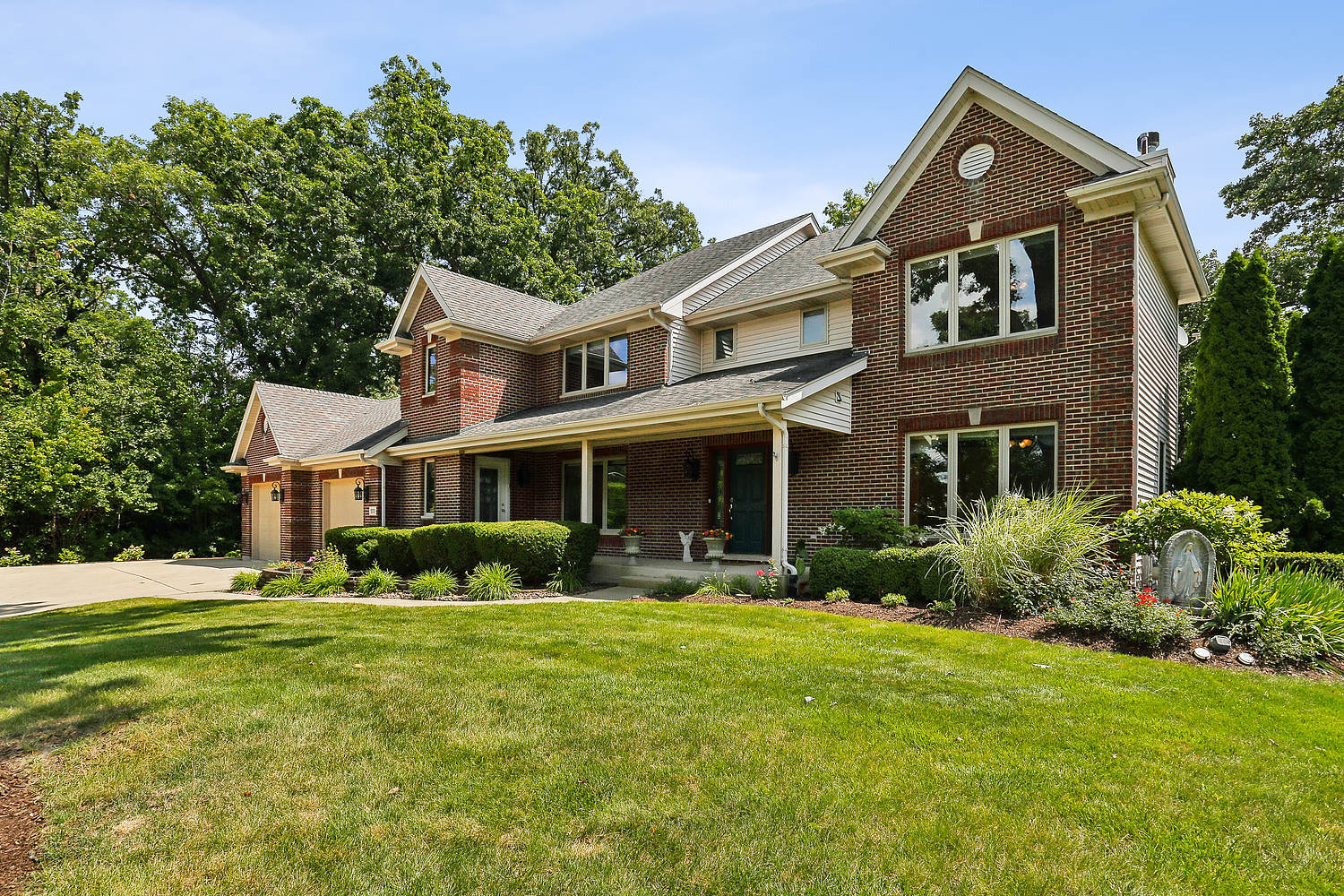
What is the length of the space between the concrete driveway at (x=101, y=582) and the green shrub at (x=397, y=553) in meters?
2.99

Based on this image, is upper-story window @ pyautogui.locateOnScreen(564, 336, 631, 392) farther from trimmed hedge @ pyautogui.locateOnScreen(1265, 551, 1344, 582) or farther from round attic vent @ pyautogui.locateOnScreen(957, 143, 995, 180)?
trimmed hedge @ pyautogui.locateOnScreen(1265, 551, 1344, 582)

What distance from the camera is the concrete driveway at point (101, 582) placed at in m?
12.2

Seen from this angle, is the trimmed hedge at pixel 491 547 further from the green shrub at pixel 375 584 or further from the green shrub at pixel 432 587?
the green shrub at pixel 375 584

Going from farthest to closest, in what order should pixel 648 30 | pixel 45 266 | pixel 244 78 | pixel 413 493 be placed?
pixel 45 266 → pixel 413 493 → pixel 244 78 → pixel 648 30

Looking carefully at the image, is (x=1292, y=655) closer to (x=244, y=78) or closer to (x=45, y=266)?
(x=244, y=78)

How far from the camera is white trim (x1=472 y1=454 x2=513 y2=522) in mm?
16484

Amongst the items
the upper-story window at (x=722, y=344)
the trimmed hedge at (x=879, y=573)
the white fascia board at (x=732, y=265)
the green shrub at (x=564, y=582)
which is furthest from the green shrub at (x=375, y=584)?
the upper-story window at (x=722, y=344)

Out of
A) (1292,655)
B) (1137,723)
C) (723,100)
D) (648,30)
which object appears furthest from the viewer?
(723,100)

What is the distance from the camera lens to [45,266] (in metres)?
22.7

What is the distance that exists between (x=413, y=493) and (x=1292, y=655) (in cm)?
1704

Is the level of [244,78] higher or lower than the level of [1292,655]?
higher

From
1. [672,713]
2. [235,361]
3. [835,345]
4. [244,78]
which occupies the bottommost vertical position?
[672,713]

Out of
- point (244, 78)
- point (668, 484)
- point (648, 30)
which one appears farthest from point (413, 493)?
point (648, 30)

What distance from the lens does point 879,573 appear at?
9.51 meters
